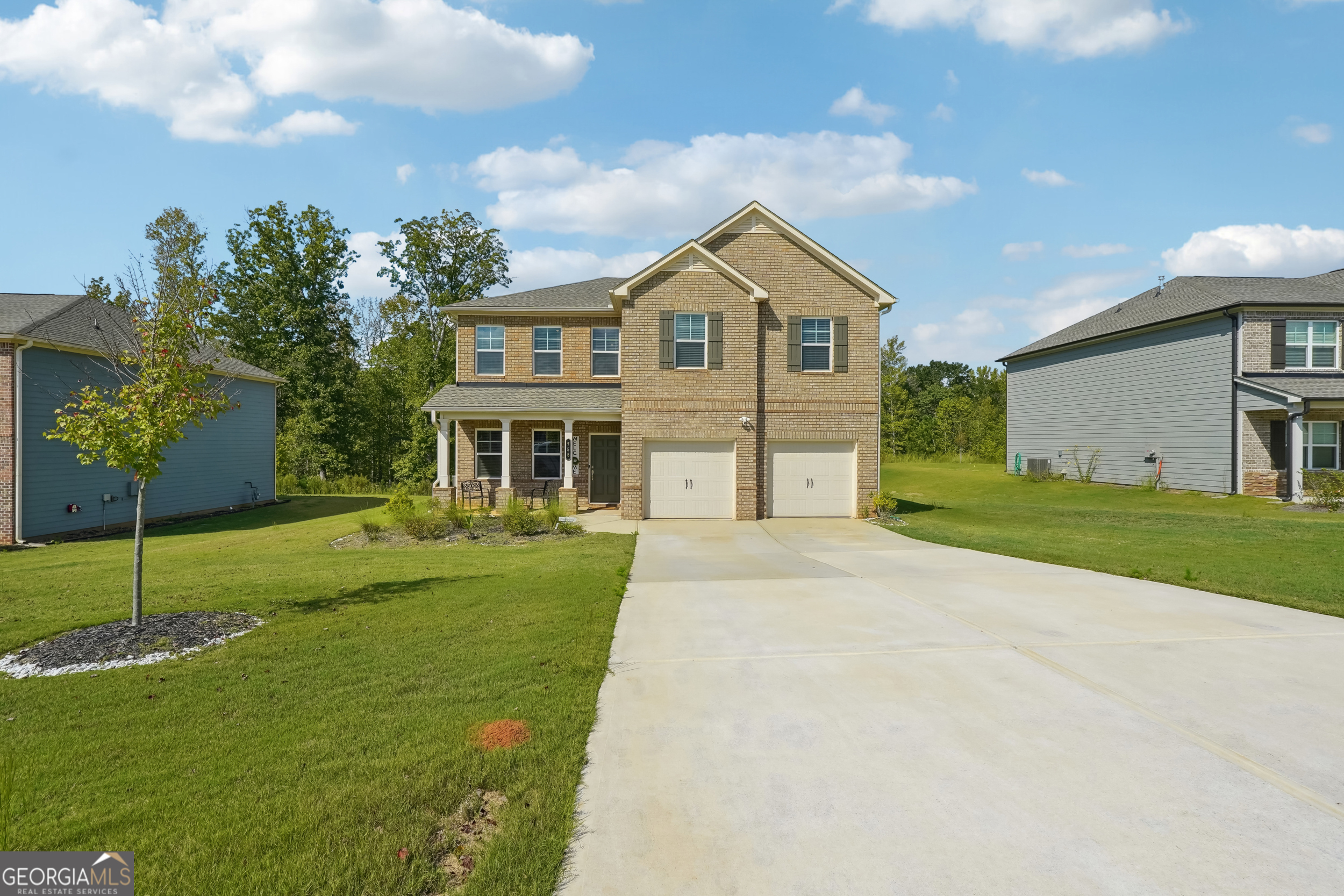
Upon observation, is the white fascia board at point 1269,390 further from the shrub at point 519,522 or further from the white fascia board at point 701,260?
the shrub at point 519,522

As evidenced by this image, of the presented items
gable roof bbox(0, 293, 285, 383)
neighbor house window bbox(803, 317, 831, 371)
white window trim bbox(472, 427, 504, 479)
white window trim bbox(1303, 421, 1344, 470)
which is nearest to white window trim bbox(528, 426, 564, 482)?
white window trim bbox(472, 427, 504, 479)

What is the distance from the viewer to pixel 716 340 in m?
18.4

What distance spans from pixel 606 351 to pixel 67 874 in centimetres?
1885

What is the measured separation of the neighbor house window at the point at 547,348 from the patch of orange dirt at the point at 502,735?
56.7ft

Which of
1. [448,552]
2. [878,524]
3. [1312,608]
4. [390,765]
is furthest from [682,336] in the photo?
[390,765]

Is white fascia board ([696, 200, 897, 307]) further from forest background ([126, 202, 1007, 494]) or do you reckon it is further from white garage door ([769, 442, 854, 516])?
forest background ([126, 202, 1007, 494])

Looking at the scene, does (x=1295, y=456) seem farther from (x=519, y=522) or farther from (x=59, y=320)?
(x=59, y=320)

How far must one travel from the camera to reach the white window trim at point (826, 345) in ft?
61.4

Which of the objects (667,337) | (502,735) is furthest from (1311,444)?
(502,735)

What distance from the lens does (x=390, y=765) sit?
156 inches

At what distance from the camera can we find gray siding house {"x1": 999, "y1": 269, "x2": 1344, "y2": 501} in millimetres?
22359

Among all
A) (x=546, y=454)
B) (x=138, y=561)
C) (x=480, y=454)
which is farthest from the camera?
(x=480, y=454)

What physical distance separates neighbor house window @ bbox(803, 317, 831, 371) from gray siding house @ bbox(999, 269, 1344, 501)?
14.3 meters

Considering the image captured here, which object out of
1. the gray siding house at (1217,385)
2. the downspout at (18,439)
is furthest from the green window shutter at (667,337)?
the gray siding house at (1217,385)
